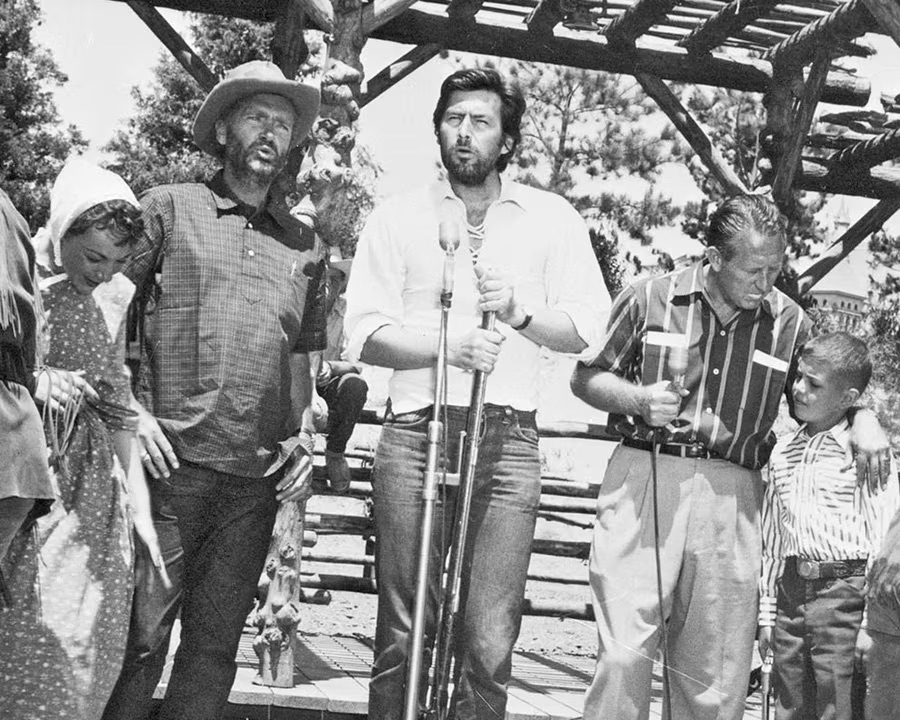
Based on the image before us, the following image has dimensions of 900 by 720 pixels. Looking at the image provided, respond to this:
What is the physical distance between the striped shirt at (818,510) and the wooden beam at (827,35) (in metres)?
3.74

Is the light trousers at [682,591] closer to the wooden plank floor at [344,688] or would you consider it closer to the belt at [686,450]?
the belt at [686,450]

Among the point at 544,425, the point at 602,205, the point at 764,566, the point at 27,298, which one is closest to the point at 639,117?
the point at 602,205

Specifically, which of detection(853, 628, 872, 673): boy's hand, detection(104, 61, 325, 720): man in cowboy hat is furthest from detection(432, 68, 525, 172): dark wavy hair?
detection(853, 628, 872, 673): boy's hand

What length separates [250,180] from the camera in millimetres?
4164

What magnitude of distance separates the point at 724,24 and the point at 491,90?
14.5 ft

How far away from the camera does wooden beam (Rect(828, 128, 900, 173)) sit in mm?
9414

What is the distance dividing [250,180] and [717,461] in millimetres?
1753

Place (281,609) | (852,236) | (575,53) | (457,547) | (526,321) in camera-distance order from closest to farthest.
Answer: (457,547)
(526,321)
(281,609)
(575,53)
(852,236)

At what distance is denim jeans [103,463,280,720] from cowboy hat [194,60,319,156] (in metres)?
1.14

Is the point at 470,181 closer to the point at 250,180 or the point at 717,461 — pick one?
the point at 250,180

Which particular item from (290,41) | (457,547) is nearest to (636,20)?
(290,41)

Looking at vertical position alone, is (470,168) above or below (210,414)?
above

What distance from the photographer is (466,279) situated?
165 inches

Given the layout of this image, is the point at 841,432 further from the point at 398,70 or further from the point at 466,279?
the point at 398,70
